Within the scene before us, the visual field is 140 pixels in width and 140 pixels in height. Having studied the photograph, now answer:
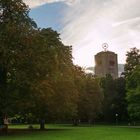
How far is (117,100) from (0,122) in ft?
182

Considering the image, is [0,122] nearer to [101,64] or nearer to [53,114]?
[53,114]

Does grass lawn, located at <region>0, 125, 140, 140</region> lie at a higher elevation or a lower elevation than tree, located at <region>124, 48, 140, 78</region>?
lower

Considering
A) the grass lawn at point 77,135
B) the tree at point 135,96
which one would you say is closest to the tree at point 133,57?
the tree at point 135,96

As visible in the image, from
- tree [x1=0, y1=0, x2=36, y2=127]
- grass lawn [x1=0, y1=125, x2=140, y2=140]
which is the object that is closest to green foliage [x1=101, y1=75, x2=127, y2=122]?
grass lawn [x1=0, y1=125, x2=140, y2=140]

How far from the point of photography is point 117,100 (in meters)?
104

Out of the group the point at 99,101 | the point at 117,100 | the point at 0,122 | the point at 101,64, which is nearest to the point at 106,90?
the point at 117,100

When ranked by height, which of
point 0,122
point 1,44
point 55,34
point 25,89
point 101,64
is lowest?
point 0,122

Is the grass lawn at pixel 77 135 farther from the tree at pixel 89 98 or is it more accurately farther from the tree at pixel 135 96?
the tree at pixel 89 98

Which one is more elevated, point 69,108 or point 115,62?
point 115,62

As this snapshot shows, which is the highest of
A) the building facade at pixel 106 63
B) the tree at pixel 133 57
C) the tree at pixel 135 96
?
the building facade at pixel 106 63

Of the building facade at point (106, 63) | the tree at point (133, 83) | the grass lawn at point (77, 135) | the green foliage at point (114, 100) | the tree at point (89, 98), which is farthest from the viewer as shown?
the building facade at point (106, 63)

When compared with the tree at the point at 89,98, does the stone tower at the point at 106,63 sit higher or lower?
higher

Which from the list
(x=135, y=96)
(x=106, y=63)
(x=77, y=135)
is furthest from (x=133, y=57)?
(x=106, y=63)

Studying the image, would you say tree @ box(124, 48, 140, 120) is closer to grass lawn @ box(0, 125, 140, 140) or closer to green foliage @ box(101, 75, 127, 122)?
green foliage @ box(101, 75, 127, 122)
